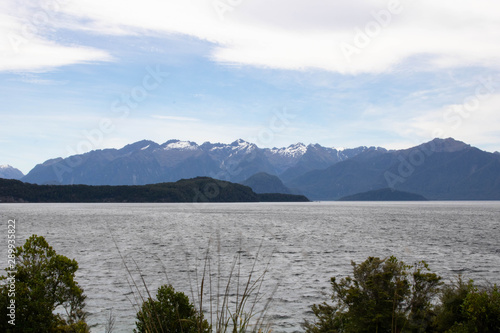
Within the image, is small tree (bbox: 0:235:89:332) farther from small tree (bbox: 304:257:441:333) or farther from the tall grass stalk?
small tree (bbox: 304:257:441:333)

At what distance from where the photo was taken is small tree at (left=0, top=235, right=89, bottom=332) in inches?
425

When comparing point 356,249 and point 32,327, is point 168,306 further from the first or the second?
point 356,249

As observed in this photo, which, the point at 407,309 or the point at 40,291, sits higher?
the point at 40,291

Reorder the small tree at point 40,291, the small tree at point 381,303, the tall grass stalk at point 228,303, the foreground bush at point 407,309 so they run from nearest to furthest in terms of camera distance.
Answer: the tall grass stalk at point 228,303 < the small tree at point 40,291 < the foreground bush at point 407,309 < the small tree at point 381,303

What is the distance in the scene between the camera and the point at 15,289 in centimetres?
1087

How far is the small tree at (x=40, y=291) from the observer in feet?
35.4

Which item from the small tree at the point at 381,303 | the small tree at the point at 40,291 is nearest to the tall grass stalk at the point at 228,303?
→ the small tree at the point at 40,291

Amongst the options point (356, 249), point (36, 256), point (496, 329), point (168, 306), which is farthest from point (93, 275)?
point (356, 249)

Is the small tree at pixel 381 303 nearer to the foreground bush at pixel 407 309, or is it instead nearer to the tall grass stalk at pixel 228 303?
the foreground bush at pixel 407 309

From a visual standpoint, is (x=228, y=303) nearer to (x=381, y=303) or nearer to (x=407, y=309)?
(x=407, y=309)

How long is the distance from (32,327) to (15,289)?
109 cm

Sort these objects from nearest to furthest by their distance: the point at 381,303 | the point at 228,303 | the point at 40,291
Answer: the point at 40,291
the point at 381,303
the point at 228,303

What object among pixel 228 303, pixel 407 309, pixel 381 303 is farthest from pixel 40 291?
pixel 228 303

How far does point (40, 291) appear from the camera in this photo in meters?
11.3
